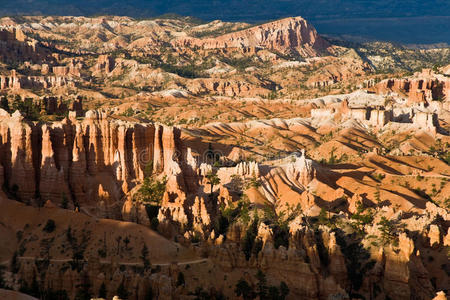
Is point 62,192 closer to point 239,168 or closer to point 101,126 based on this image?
point 101,126

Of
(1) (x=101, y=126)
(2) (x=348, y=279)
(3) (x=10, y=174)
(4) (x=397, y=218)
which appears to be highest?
(1) (x=101, y=126)

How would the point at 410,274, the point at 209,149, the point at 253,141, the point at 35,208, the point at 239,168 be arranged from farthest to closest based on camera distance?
the point at 253,141
the point at 209,149
the point at 239,168
the point at 35,208
the point at 410,274

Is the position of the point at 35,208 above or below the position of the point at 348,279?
above

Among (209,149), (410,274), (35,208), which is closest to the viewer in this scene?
(410,274)

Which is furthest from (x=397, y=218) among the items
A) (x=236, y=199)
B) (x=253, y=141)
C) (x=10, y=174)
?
(x=253, y=141)

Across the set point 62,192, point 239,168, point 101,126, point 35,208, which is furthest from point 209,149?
point 35,208

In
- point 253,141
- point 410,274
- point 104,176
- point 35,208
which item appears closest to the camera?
point 410,274

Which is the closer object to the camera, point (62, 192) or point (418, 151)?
point (62, 192)

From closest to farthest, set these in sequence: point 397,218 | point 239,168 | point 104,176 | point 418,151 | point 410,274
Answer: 1. point 410,274
2. point 397,218
3. point 104,176
4. point 239,168
5. point 418,151

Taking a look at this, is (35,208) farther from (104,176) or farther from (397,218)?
(397,218)
